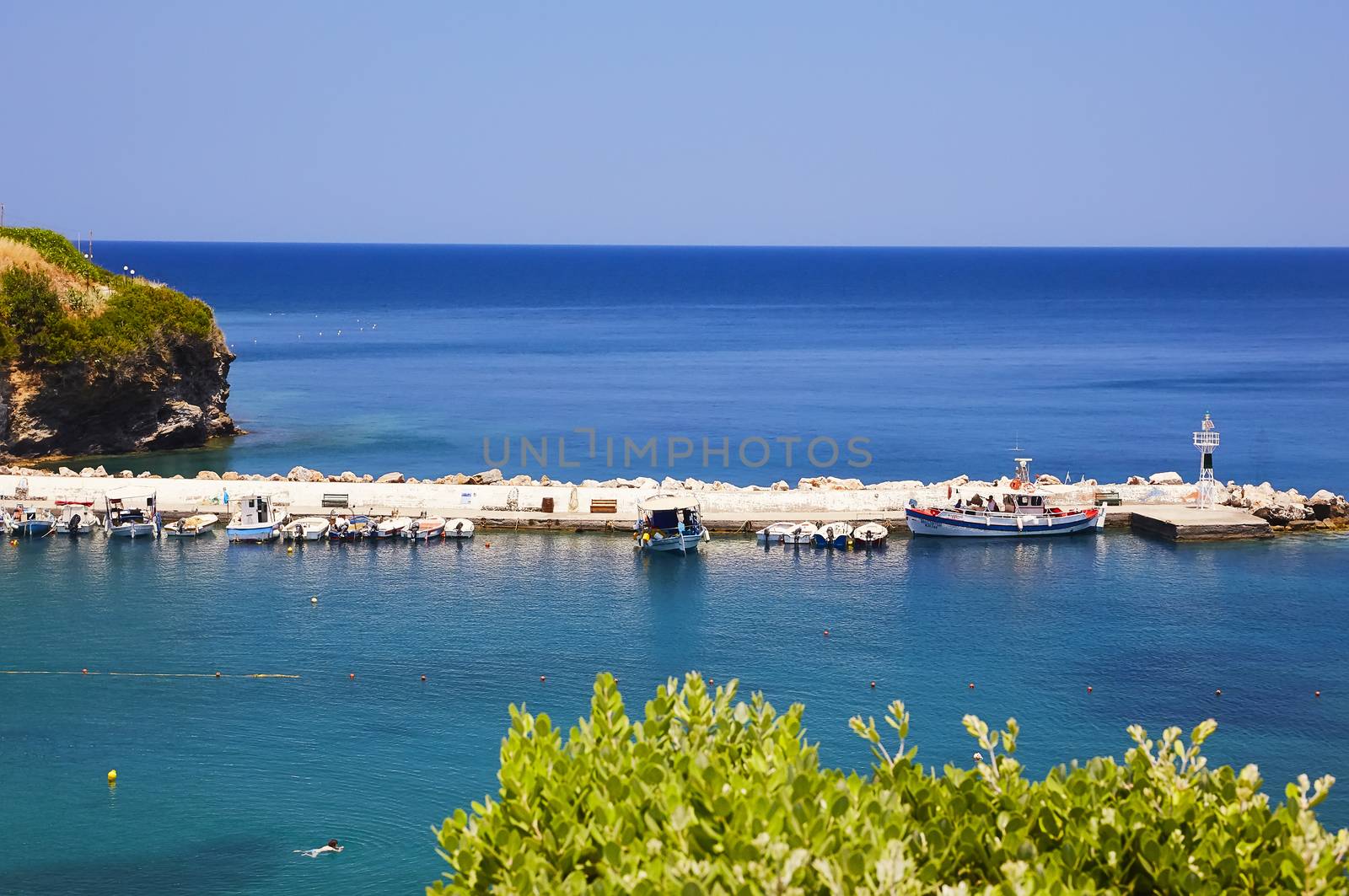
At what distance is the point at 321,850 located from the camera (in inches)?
1277

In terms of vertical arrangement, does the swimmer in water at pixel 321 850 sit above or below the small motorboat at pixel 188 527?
below

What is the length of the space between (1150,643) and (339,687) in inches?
1090

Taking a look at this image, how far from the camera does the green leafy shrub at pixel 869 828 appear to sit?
17.9 metres

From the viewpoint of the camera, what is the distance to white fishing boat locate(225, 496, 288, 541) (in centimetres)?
6322

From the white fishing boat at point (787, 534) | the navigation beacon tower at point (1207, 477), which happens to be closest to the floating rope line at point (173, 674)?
the white fishing boat at point (787, 534)

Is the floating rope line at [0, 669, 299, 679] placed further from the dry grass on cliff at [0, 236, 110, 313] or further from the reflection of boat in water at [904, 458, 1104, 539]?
the dry grass on cliff at [0, 236, 110, 313]

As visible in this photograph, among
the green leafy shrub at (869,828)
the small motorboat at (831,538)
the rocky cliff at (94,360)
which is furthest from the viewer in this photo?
the rocky cliff at (94,360)

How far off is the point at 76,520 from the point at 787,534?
1296 inches

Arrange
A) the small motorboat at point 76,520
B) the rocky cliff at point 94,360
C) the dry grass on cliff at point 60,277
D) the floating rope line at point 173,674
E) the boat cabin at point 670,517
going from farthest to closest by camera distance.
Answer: the dry grass on cliff at point 60,277
the rocky cliff at point 94,360
the small motorboat at point 76,520
the boat cabin at point 670,517
the floating rope line at point 173,674

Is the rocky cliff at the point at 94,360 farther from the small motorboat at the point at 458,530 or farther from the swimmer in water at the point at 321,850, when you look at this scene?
the swimmer in water at the point at 321,850

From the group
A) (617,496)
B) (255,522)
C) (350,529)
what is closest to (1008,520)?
(617,496)

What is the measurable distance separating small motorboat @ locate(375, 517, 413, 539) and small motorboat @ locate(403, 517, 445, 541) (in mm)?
207

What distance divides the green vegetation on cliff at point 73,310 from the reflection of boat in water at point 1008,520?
4783 cm

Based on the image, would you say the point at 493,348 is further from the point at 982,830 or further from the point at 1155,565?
the point at 982,830
